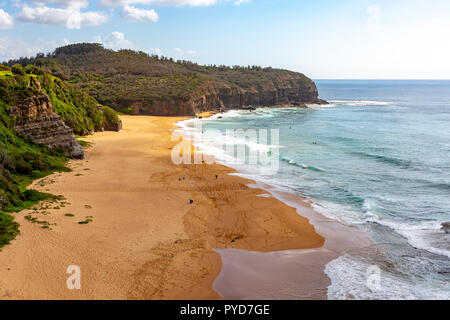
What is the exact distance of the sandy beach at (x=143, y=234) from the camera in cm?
1116

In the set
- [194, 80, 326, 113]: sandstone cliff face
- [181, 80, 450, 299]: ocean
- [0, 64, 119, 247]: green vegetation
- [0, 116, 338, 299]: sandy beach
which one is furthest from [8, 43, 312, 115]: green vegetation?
[0, 116, 338, 299]: sandy beach

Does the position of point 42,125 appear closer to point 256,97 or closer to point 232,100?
point 232,100

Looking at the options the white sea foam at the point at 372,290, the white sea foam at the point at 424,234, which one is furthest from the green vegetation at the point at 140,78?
the white sea foam at the point at 372,290

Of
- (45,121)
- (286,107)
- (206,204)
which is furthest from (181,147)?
(286,107)

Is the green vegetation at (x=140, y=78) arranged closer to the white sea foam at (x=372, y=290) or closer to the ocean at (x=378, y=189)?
the ocean at (x=378, y=189)

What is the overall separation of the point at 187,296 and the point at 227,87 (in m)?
80.4

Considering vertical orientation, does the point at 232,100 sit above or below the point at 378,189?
above

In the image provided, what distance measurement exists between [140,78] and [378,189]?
219 feet

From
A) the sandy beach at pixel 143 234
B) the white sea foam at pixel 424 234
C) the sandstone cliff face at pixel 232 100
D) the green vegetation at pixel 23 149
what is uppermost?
the sandstone cliff face at pixel 232 100

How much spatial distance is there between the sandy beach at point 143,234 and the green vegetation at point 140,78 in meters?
38.8

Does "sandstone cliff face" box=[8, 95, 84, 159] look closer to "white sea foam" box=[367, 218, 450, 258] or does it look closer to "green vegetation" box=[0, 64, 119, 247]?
"green vegetation" box=[0, 64, 119, 247]

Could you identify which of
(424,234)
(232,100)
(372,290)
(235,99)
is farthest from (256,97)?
(372,290)

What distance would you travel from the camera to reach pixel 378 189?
23.7 metres

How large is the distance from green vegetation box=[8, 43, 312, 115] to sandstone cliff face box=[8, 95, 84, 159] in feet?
98.1
